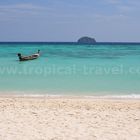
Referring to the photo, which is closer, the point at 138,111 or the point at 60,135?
the point at 60,135

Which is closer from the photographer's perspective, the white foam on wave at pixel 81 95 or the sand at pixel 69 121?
the sand at pixel 69 121

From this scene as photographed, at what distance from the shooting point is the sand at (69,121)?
6660 millimetres

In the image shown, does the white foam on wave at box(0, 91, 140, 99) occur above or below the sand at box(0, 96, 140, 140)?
above

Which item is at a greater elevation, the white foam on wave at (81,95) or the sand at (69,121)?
the white foam on wave at (81,95)

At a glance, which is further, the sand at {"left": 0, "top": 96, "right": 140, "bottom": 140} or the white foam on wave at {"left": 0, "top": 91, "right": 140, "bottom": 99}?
the white foam on wave at {"left": 0, "top": 91, "right": 140, "bottom": 99}

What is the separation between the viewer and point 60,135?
6668 millimetres

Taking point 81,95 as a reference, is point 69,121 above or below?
below

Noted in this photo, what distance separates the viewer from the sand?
6.66 m

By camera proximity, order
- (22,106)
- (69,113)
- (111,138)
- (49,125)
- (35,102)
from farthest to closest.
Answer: (35,102) → (22,106) → (69,113) → (49,125) → (111,138)

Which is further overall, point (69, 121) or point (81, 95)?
point (81, 95)

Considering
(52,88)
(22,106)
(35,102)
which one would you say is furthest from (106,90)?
(22,106)

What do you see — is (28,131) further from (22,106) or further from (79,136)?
(22,106)

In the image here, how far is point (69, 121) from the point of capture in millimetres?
7750

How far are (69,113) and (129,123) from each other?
1585 millimetres
